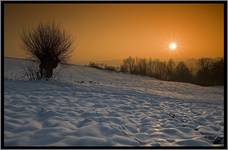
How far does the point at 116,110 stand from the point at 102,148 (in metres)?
2.81

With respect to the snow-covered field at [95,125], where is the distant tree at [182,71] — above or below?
above

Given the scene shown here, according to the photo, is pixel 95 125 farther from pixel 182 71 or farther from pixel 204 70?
pixel 182 71

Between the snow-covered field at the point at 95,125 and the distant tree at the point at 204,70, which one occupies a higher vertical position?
the distant tree at the point at 204,70

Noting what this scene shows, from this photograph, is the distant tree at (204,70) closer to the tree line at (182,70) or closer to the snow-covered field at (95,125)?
the tree line at (182,70)

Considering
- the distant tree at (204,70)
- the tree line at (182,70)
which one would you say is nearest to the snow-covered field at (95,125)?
the tree line at (182,70)

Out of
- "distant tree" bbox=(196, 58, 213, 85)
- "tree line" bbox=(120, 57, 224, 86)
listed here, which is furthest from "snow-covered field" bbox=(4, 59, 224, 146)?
"distant tree" bbox=(196, 58, 213, 85)

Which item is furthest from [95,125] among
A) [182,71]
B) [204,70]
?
[182,71]

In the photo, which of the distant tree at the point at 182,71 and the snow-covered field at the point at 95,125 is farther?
the distant tree at the point at 182,71

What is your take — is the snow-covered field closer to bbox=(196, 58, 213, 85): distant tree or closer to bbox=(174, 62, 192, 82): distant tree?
bbox=(196, 58, 213, 85): distant tree

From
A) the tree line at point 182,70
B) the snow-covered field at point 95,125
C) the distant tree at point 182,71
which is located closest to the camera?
the snow-covered field at point 95,125

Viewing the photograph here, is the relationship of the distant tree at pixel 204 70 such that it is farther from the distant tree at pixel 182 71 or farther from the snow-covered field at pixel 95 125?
the snow-covered field at pixel 95 125

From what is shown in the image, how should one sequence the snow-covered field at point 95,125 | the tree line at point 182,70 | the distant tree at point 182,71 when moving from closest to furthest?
the snow-covered field at point 95,125 → the tree line at point 182,70 → the distant tree at point 182,71

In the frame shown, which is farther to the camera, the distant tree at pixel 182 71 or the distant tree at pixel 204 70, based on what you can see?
the distant tree at pixel 182 71

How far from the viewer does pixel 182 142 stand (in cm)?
397
